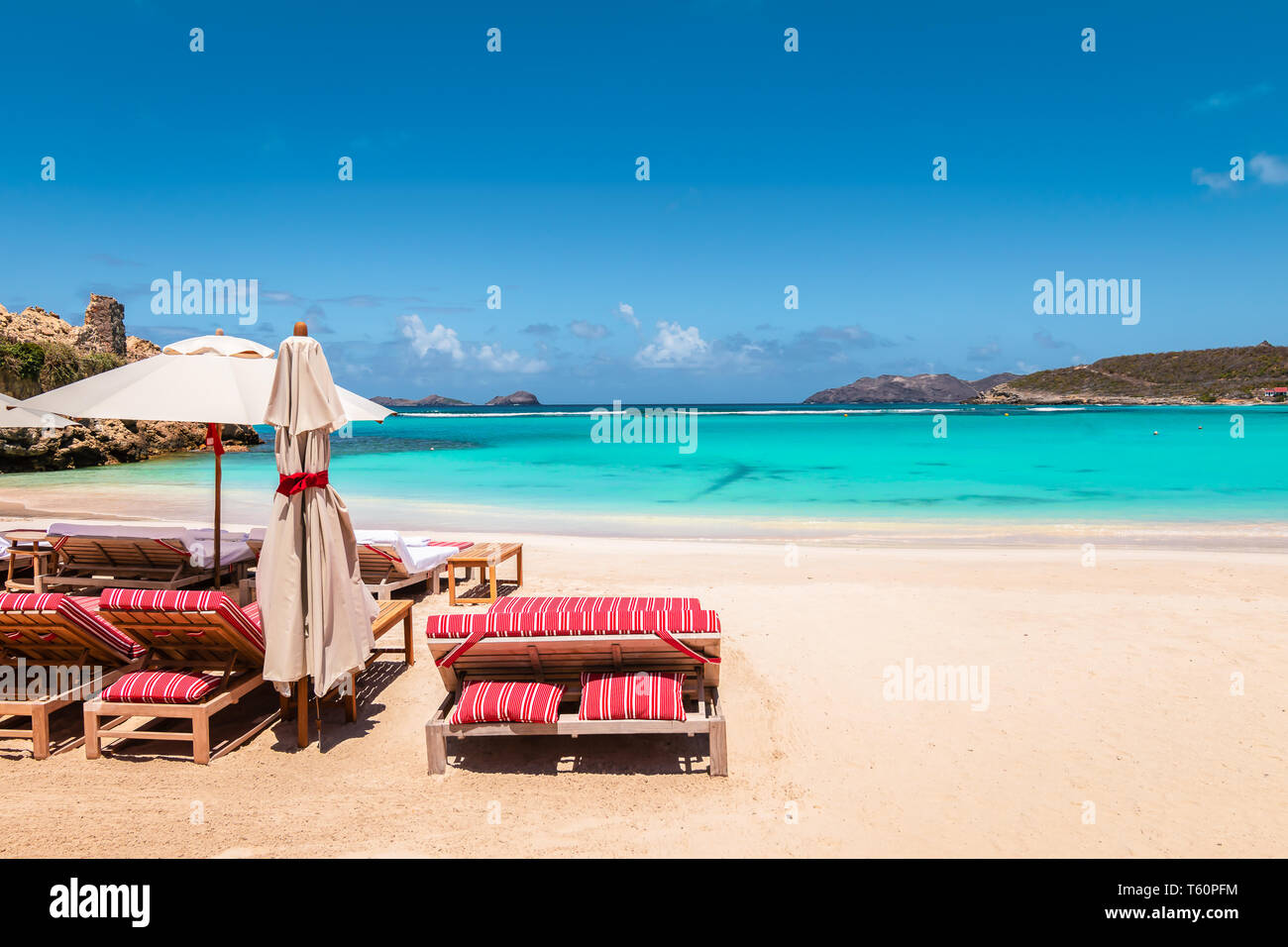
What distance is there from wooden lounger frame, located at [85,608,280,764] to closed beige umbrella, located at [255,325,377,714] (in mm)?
338

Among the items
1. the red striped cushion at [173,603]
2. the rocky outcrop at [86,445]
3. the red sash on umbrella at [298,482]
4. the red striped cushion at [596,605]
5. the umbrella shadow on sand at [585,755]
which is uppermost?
the rocky outcrop at [86,445]

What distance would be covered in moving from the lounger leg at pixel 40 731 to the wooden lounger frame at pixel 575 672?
2.20m

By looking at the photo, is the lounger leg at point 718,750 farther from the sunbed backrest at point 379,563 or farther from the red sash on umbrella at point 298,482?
the sunbed backrest at point 379,563

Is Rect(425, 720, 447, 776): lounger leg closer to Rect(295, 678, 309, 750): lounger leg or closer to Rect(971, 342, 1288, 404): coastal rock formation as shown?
Rect(295, 678, 309, 750): lounger leg

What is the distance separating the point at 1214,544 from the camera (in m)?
11.9

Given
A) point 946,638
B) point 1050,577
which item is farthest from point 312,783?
point 1050,577

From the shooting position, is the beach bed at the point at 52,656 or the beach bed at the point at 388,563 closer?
the beach bed at the point at 52,656

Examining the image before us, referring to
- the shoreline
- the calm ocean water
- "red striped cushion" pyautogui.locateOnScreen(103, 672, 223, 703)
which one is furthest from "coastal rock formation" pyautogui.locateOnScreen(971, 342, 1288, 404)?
"red striped cushion" pyautogui.locateOnScreen(103, 672, 223, 703)

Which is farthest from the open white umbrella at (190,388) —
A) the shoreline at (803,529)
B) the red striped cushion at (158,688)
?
the shoreline at (803,529)

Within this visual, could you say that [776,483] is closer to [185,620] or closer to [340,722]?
[340,722]

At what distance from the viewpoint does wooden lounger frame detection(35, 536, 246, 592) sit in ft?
25.5

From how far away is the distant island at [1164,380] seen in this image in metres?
106

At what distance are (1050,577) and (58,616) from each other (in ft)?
30.7

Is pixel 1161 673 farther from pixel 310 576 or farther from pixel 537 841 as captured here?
pixel 310 576
